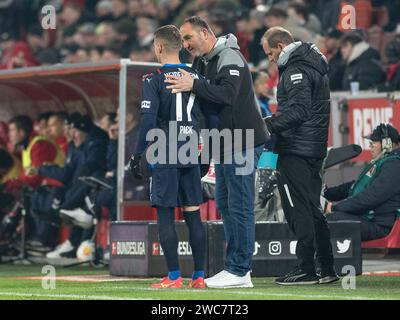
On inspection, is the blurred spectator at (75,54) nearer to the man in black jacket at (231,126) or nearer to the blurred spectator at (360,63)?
the blurred spectator at (360,63)

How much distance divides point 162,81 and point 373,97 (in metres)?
5.25

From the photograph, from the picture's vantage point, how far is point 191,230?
32.2 feet

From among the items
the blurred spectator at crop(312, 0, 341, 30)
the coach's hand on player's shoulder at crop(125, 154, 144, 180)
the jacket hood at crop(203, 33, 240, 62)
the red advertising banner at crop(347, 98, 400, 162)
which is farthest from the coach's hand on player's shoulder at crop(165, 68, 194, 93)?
the blurred spectator at crop(312, 0, 341, 30)

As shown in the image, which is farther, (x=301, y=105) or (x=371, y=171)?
(x=371, y=171)

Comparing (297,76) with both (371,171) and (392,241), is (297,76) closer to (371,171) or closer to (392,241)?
(371,171)

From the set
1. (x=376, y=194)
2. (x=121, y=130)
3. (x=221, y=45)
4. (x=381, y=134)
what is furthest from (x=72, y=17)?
(x=221, y=45)

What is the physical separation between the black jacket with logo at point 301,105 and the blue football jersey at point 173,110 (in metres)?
0.79

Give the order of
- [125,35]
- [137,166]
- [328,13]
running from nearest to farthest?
[137,166] < [328,13] < [125,35]

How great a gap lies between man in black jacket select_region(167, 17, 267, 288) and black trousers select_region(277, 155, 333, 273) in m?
0.39

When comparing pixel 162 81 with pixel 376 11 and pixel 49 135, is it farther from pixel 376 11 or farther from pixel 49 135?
pixel 376 11

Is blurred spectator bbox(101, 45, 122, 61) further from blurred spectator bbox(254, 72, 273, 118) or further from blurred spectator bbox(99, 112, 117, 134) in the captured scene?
blurred spectator bbox(254, 72, 273, 118)

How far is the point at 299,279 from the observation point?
1033 cm

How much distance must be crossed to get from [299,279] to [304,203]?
640 mm
